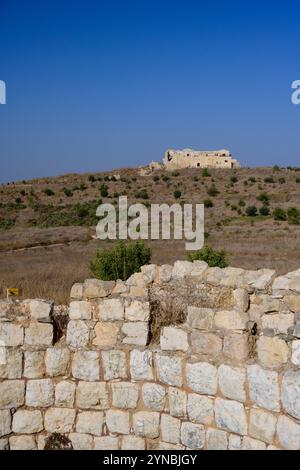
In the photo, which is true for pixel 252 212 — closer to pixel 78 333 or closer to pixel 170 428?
pixel 78 333

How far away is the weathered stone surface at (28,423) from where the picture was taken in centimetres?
519

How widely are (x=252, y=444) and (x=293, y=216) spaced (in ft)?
107

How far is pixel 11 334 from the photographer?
526cm

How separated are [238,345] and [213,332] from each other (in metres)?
0.27

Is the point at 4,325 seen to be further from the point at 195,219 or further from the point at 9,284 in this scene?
the point at 195,219

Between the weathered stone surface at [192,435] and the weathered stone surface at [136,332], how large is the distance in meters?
0.86

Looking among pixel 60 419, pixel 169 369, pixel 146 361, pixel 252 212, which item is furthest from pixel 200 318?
pixel 252 212

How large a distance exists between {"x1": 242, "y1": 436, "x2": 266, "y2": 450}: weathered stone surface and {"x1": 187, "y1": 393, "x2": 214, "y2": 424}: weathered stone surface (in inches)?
14.0

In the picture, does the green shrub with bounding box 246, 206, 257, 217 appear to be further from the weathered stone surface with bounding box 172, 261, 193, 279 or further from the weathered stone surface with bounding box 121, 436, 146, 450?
the weathered stone surface with bounding box 121, 436, 146, 450

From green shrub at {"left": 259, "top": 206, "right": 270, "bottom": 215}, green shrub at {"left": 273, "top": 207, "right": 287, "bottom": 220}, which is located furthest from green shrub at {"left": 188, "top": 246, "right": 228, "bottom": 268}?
green shrub at {"left": 259, "top": 206, "right": 270, "bottom": 215}

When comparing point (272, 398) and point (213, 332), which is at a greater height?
point (213, 332)

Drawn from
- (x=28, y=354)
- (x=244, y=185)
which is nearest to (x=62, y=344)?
(x=28, y=354)

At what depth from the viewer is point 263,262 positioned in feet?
66.6

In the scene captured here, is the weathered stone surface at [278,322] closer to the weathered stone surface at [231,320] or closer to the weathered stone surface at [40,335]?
the weathered stone surface at [231,320]
